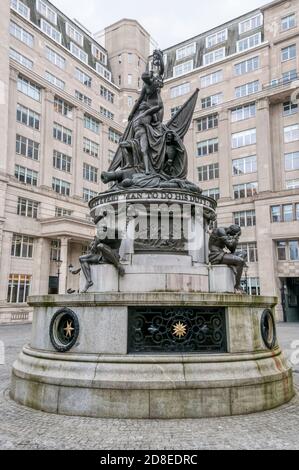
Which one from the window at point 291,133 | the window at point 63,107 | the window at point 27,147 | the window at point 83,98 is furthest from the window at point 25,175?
the window at point 291,133

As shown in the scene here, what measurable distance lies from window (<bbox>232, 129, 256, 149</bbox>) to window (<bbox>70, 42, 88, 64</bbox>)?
24.3 metres

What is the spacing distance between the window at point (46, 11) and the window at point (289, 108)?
107 ft

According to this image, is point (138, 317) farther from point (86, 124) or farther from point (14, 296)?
point (86, 124)

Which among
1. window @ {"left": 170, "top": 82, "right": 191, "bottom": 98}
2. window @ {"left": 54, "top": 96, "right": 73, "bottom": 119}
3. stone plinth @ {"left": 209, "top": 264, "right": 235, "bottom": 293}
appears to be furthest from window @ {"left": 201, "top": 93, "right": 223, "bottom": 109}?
stone plinth @ {"left": 209, "top": 264, "right": 235, "bottom": 293}

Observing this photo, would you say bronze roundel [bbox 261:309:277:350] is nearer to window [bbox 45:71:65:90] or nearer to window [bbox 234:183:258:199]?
window [bbox 234:183:258:199]

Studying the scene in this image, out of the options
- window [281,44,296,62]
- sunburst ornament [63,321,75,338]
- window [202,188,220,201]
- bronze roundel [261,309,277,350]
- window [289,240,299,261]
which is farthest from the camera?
window [202,188,220,201]

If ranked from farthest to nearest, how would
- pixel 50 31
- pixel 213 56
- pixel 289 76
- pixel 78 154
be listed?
1. pixel 213 56
2. pixel 50 31
3. pixel 78 154
4. pixel 289 76

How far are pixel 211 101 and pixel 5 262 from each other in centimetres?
3476

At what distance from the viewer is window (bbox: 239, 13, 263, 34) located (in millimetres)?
54875

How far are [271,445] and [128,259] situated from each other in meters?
5.41

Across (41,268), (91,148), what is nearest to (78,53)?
(91,148)

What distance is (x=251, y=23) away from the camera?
55.8 metres

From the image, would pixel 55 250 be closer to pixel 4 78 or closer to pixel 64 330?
pixel 4 78

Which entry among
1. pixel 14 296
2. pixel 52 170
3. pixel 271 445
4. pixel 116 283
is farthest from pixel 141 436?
pixel 52 170
